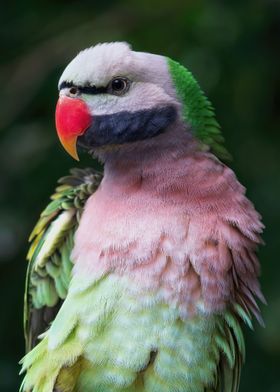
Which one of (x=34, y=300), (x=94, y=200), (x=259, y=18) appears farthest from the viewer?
(x=259, y=18)

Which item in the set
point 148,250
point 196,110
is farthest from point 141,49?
point 148,250

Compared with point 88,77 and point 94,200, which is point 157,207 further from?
point 88,77

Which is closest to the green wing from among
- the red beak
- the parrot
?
the parrot

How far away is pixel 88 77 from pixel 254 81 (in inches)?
57.6

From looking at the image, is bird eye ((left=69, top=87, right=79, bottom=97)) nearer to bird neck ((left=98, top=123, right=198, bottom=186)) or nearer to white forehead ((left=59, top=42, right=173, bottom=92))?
white forehead ((left=59, top=42, right=173, bottom=92))

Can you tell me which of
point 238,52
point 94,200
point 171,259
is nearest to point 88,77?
point 94,200

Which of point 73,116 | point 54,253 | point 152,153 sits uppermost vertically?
point 73,116

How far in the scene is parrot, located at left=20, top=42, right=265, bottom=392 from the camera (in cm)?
150

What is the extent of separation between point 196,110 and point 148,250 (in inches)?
12.0

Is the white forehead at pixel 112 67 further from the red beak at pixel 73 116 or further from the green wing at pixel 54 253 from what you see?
the green wing at pixel 54 253

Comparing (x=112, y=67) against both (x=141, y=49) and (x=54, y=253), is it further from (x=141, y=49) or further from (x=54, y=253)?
(x=141, y=49)

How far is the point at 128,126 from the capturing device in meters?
1.53

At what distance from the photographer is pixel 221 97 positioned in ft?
9.22

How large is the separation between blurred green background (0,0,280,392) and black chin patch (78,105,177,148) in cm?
112
